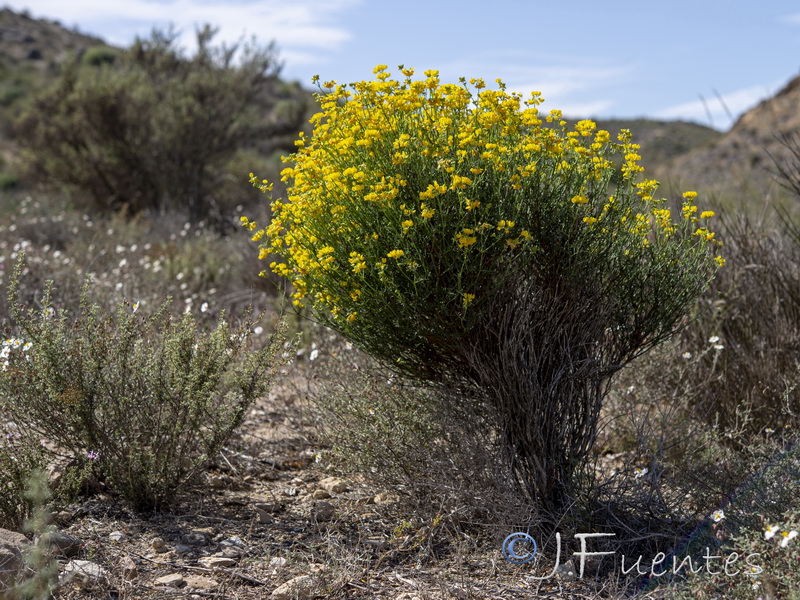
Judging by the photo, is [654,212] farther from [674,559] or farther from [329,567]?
[329,567]

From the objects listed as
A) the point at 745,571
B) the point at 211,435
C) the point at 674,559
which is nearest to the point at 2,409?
the point at 211,435

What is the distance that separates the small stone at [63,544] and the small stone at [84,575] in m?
0.10

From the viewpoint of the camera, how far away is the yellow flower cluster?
3045mm

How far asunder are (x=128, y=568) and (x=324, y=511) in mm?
1062

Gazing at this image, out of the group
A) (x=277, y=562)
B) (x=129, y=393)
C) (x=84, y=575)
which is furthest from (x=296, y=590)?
(x=129, y=393)

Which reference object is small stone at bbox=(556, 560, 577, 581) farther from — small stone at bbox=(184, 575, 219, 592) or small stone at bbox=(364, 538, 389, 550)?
small stone at bbox=(184, 575, 219, 592)

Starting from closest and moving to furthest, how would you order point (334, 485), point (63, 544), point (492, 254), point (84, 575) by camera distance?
point (84, 575)
point (492, 254)
point (63, 544)
point (334, 485)

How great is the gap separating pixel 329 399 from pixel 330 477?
644mm

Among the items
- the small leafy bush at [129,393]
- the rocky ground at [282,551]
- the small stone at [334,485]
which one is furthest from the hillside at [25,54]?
the rocky ground at [282,551]

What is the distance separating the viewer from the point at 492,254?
3.15 meters

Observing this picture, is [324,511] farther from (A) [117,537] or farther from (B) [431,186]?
(B) [431,186]

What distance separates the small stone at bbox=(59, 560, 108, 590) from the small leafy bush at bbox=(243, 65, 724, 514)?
1361mm

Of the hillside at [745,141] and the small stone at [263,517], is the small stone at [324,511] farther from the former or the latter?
the hillside at [745,141]

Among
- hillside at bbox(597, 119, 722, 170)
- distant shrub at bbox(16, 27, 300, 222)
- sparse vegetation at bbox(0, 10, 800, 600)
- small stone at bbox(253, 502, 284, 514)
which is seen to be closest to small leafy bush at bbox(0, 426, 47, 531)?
sparse vegetation at bbox(0, 10, 800, 600)
